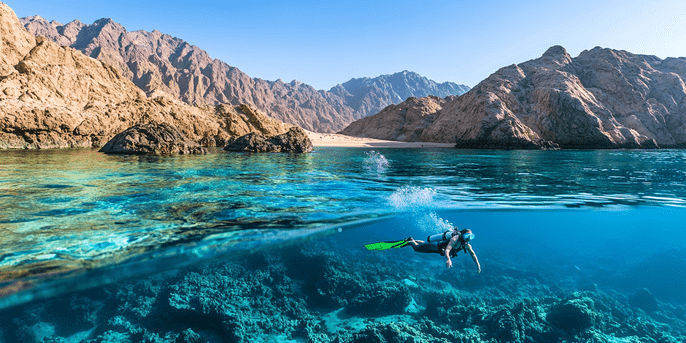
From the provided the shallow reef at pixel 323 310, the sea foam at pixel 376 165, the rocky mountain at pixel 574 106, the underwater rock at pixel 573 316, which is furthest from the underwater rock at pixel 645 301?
the rocky mountain at pixel 574 106

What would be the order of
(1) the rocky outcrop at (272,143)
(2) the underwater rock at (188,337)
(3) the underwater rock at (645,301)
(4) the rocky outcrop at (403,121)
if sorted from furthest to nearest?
(4) the rocky outcrop at (403,121), (1) the rocky outcrop at (272,143), (3) the underwater rock at (645,301), (2) the underwater rock at (188,337)

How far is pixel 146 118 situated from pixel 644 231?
44.2m

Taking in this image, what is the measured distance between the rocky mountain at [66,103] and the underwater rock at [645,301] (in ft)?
131

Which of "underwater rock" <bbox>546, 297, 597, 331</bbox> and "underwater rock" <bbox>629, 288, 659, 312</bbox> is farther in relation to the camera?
"underwater rock" <bbox>629, 288, 659, 312</bbox>

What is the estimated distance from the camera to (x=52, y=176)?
12.7 m

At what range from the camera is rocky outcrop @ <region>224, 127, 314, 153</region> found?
34.4 metres

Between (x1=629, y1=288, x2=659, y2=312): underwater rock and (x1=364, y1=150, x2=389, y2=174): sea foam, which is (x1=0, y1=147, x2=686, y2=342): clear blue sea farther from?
(x1=364, y1=150, x2=389, y2=174): sea foam

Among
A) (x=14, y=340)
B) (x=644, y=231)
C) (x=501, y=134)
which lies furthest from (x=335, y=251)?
(x=501, y=134)

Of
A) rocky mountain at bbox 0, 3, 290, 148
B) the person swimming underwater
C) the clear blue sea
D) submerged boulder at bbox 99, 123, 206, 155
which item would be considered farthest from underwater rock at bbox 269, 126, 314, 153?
the person swimming underwater

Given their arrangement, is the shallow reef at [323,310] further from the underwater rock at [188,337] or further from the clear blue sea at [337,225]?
the clear blue sea at [337,225]

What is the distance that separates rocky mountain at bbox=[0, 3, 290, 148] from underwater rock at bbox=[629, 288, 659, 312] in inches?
1577

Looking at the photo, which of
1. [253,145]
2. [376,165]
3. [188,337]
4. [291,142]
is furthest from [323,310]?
[291,142]

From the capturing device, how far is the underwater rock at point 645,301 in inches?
343

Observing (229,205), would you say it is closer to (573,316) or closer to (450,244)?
(450,244)
